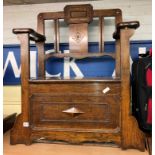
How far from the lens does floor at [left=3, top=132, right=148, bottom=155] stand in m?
1.16

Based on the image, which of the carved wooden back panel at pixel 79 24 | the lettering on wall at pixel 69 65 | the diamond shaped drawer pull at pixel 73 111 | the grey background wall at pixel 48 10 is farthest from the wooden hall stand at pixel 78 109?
the grey background wall at pixel 48 10

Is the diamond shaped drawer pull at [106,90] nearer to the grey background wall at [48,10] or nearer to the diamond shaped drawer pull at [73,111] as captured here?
the diamond shaped drawer pull at [73,111]

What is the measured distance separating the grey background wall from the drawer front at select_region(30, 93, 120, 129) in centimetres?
66

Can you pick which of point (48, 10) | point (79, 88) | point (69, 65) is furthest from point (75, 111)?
point (48, 10)

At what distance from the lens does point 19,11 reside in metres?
1.97

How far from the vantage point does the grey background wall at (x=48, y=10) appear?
183cm

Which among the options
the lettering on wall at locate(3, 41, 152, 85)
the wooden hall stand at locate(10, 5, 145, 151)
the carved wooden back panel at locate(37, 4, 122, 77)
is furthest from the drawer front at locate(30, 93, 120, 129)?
the lettering on wall at locate(3, 41, 152, 85)

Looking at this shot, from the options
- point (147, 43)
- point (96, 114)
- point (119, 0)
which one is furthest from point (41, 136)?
point (119, 0)

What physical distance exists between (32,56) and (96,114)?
35.2 inches

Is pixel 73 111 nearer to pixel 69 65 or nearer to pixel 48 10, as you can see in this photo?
pixel 69 65

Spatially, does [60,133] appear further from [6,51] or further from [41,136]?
[6,51]

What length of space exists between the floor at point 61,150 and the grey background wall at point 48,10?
0.68m

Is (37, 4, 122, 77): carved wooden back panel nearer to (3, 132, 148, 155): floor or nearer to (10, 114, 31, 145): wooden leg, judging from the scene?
(10, 114, 31, 145): wooden leg

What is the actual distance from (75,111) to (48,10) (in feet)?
3.53
